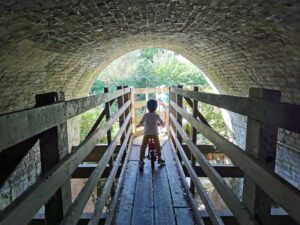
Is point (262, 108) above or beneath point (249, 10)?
beneath

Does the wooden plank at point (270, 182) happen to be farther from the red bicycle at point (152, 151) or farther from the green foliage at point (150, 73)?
the green foliage at point (150, 73)

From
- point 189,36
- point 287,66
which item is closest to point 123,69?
point 189,36

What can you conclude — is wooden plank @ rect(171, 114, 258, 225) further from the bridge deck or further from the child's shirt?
the child's shirt

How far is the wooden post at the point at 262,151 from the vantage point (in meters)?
1.64

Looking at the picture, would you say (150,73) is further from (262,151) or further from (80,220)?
(262,151)

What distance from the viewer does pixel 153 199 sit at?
4246 millimetres

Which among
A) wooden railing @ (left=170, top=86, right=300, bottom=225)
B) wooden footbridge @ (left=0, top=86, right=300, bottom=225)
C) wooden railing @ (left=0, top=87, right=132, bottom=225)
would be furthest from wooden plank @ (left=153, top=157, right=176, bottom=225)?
wooden railing @ (left=170, top=86, right=300, bottom=225)

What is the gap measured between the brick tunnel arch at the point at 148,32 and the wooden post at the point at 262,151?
2.03 m

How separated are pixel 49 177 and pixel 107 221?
183cm

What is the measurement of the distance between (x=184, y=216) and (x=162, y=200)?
0.57 meters

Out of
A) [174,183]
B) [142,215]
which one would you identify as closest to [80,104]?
[142,215]

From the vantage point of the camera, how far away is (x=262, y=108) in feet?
5.24

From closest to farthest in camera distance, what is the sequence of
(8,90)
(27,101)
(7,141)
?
1. (7,141)
2. (8,90)
3. (27,101)

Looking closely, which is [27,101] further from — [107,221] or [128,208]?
[107,221]
